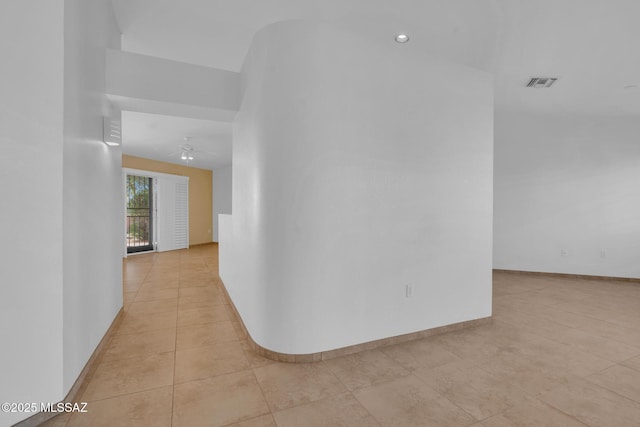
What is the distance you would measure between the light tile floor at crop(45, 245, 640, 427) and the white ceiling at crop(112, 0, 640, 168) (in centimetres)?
278

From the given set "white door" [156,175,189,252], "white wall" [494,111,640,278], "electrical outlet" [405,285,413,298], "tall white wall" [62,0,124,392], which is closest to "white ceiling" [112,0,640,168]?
"tall white wall" [62,0,124,392]

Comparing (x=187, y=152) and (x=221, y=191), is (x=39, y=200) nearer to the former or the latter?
(x=187, y=152)

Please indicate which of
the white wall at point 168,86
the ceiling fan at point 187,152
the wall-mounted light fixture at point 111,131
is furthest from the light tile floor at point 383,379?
the ceiling fan at point 187,152

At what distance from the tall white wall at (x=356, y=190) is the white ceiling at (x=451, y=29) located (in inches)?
8.5

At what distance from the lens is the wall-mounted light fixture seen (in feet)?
8.62

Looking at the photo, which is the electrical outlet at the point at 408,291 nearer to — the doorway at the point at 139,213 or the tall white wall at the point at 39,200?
the tall white wall at the point at 39,200

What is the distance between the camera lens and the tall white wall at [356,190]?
238 cm

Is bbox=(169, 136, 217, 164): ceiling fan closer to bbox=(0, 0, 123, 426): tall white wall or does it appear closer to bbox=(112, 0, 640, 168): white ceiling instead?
bbox=(112, 0, 640, 168): white ceiling

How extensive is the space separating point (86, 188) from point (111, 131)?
0.84 meters

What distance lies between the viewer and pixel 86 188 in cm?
218

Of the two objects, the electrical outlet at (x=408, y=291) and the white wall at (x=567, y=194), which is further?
the white wall at (x=567, y=194)

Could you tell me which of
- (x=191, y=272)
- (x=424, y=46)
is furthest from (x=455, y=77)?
(x=191, y=272)

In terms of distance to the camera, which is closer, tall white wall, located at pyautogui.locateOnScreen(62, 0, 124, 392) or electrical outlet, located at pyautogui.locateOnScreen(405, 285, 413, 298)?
tall white wall, located at pyautogui.locateOnScreen(62, 0, 124, 392)

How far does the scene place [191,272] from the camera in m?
5.76
